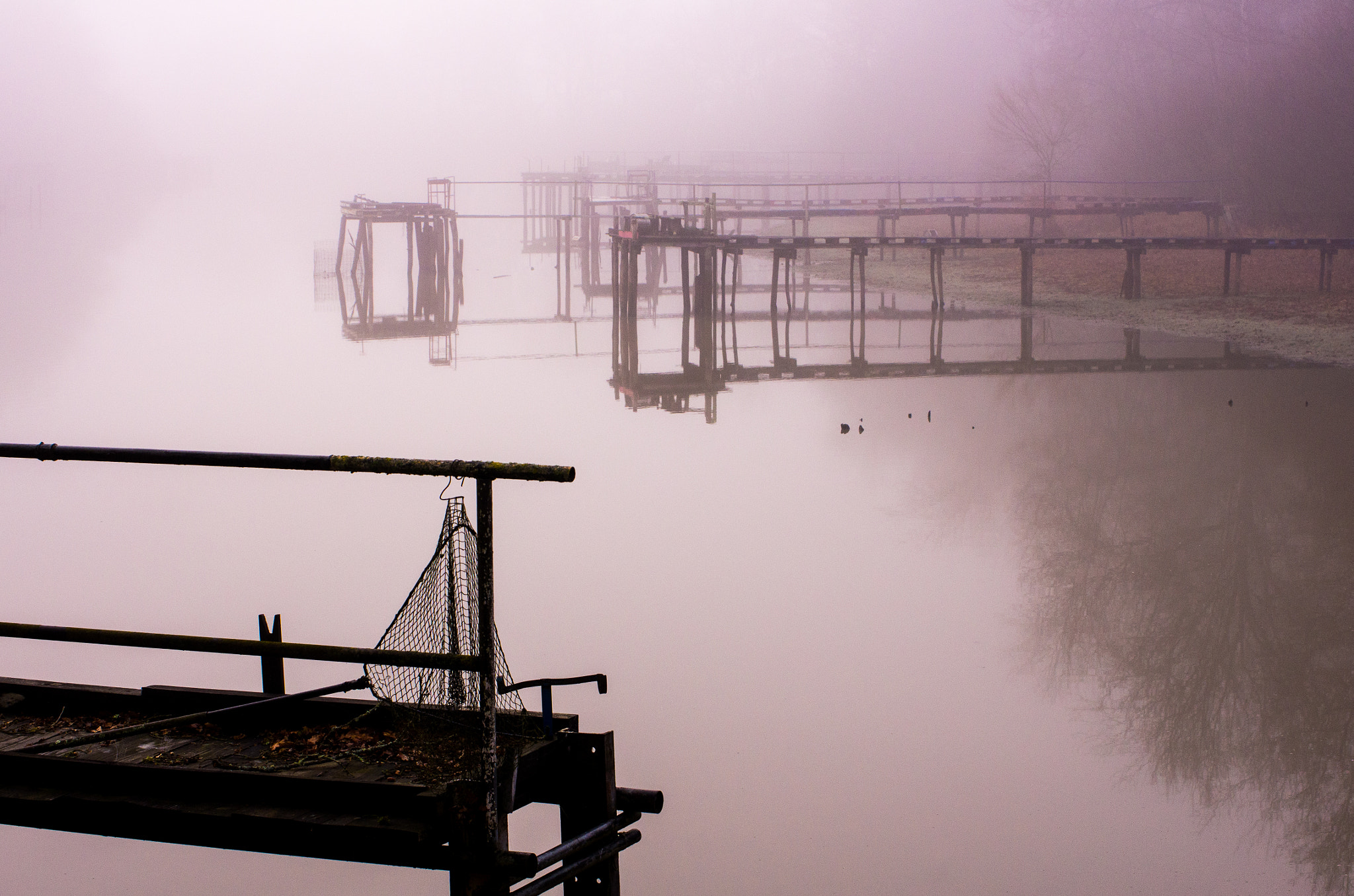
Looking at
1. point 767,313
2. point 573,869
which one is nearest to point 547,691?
point 573,869

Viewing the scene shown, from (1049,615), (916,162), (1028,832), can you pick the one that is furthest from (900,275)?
(916,162)

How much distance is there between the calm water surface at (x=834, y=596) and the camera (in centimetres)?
448

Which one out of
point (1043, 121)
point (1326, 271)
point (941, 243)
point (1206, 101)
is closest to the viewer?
point (941, 243)

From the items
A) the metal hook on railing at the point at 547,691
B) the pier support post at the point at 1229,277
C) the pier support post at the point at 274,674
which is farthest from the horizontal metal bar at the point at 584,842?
the pier support post at the point at 1229,277

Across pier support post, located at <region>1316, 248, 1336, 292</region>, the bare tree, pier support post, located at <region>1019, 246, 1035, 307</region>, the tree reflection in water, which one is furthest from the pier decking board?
the bare tree

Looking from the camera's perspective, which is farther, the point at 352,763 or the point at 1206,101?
the point at 1206,101

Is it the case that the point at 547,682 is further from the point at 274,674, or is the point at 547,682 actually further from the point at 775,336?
the point at 775,336

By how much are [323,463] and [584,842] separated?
1038 millimetres

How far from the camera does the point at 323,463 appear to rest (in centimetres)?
305

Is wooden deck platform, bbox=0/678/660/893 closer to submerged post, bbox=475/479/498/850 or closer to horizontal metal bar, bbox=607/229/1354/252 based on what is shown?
submerged post, bbox=475/479/498/850

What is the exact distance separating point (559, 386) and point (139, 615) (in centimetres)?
807

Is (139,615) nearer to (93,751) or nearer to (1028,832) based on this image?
(93,751)

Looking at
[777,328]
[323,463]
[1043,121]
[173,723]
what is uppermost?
[1043,121]

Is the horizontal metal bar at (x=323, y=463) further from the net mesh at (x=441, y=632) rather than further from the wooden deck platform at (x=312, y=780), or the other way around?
the wooden deck platform at (x=312, y=780)
